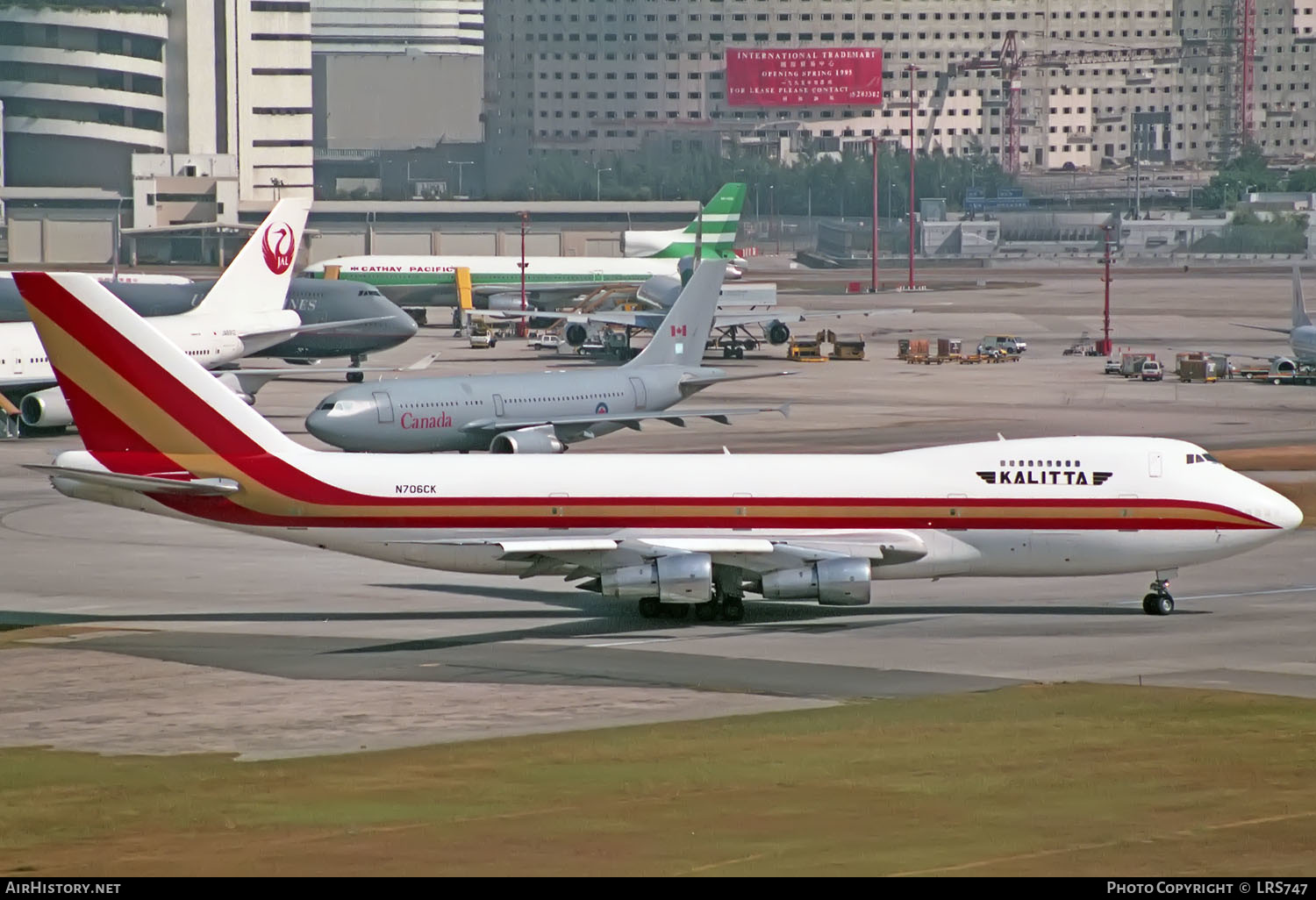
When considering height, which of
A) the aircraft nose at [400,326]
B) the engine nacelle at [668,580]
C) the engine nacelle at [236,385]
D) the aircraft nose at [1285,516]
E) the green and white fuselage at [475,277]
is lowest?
the engine nacelle at [668,580]

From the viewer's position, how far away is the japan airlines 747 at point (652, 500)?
47.5 metres

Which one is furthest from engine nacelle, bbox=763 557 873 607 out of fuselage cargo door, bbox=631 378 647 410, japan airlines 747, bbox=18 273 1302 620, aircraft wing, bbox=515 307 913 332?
aircraft wing, bbox=515 307 913 332

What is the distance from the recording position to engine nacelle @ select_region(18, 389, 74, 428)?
88.6 meters

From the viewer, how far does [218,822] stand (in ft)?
95.0

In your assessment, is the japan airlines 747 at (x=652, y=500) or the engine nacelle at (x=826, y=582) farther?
the japan airlines 747 at (x=652, y=500)

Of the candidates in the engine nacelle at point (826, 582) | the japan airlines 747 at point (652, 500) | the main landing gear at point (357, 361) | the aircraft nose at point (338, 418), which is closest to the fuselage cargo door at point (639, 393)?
the aircraft nose at point (338, 418)

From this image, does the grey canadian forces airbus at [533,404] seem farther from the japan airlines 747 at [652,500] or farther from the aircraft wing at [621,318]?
the aircraft wing at [621,318]

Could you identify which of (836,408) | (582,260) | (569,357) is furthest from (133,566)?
(582,260)

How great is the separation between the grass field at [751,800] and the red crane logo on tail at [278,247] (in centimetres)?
7254

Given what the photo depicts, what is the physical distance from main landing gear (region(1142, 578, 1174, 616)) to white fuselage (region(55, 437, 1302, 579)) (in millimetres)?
758

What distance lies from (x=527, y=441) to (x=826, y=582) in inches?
1239

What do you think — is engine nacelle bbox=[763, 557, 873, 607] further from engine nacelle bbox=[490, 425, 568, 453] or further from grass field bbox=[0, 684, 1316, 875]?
engine nacelle bbox=[490, 425, 568, 453]

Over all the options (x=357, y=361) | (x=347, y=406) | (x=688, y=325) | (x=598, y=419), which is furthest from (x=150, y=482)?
(x=357, y=361)

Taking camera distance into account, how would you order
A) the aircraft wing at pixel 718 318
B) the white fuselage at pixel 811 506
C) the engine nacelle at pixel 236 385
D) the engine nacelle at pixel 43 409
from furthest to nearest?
the aircraft wing at pixel 718 318 → the engine nacelle at pixel 236 385 → the engine nacelle at pixel 43 409 → the white fuselage at pixel 811 506
